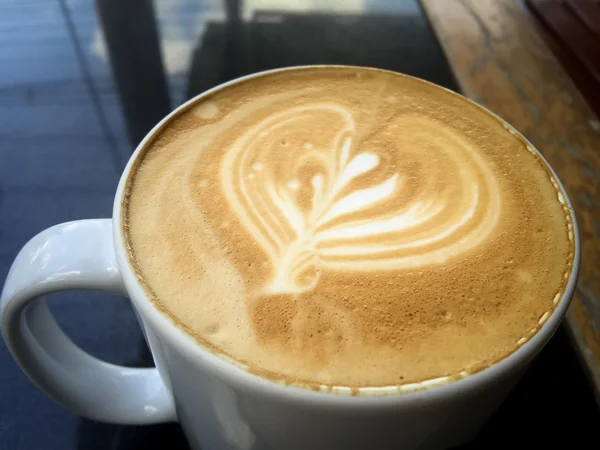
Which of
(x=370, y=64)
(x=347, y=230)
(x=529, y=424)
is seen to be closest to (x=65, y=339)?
(x=347, y=230)

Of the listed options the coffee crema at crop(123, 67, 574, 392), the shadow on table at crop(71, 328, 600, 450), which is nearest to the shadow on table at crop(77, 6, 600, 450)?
the shadow on table at crop(71, 328, 600, 450)

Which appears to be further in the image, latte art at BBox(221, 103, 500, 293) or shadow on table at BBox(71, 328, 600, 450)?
shadow on table at BBox(71, 328, 600, 450)

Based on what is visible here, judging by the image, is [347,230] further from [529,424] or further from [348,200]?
[529,424]

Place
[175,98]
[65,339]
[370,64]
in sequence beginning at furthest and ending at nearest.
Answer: [370,64] < [175,98] < [65,339]

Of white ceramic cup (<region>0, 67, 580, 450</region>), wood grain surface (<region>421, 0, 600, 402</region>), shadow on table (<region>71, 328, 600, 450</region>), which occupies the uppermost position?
white ceramic cup (<region>0, 67, 580, 450</region>)

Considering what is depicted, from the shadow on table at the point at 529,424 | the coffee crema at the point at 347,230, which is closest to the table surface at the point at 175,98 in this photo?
the shadow on table at the point at 529,424

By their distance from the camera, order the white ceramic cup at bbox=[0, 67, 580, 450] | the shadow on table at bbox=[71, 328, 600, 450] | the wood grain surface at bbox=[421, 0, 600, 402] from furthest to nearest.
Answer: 1. the wood grain surface at bbox=[421, 0, 600, 402]
2. the shadow on table at bbox=[71, 328, 600, 450]
3. the white ceramic cup at bbox=[0, 67, 580, 450]

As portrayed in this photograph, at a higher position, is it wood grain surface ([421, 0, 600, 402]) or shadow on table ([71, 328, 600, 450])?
wood grain surface ([421, 0, 600, 402])

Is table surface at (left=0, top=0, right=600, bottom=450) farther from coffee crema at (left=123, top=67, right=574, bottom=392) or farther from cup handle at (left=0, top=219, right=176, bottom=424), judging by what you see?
coffee crema at (left=123, top=67, right=574, bottom=392)
